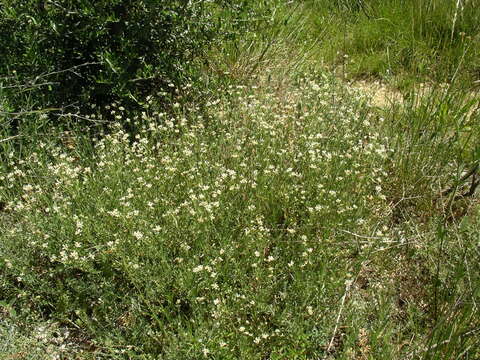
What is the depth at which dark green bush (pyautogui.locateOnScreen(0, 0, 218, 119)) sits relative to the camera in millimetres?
3730

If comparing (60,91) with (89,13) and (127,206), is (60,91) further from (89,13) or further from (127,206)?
(127,206)

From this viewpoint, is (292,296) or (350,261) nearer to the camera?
(292,296)

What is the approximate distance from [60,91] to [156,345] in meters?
2.33

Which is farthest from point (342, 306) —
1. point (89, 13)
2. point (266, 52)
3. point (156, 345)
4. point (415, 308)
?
point (266, 52)

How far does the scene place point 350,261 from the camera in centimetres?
287

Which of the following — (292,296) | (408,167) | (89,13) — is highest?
(89,13)

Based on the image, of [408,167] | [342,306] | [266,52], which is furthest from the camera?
[266,52]

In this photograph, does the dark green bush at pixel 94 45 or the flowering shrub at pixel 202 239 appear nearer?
the flowering shrub at pixel 202 239

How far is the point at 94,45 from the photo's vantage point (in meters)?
3.92

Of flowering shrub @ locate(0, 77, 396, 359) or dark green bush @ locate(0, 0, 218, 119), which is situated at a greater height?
dark green bush @ locate(0, 0, 218, 119)

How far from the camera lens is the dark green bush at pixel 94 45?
12.2ft

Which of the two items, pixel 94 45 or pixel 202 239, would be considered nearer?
pixel 202 239

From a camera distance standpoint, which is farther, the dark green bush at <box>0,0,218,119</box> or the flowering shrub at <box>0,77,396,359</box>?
the dark green bush at <box>0,0,218,119</box>

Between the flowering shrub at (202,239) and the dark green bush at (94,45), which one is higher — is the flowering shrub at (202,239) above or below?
below
